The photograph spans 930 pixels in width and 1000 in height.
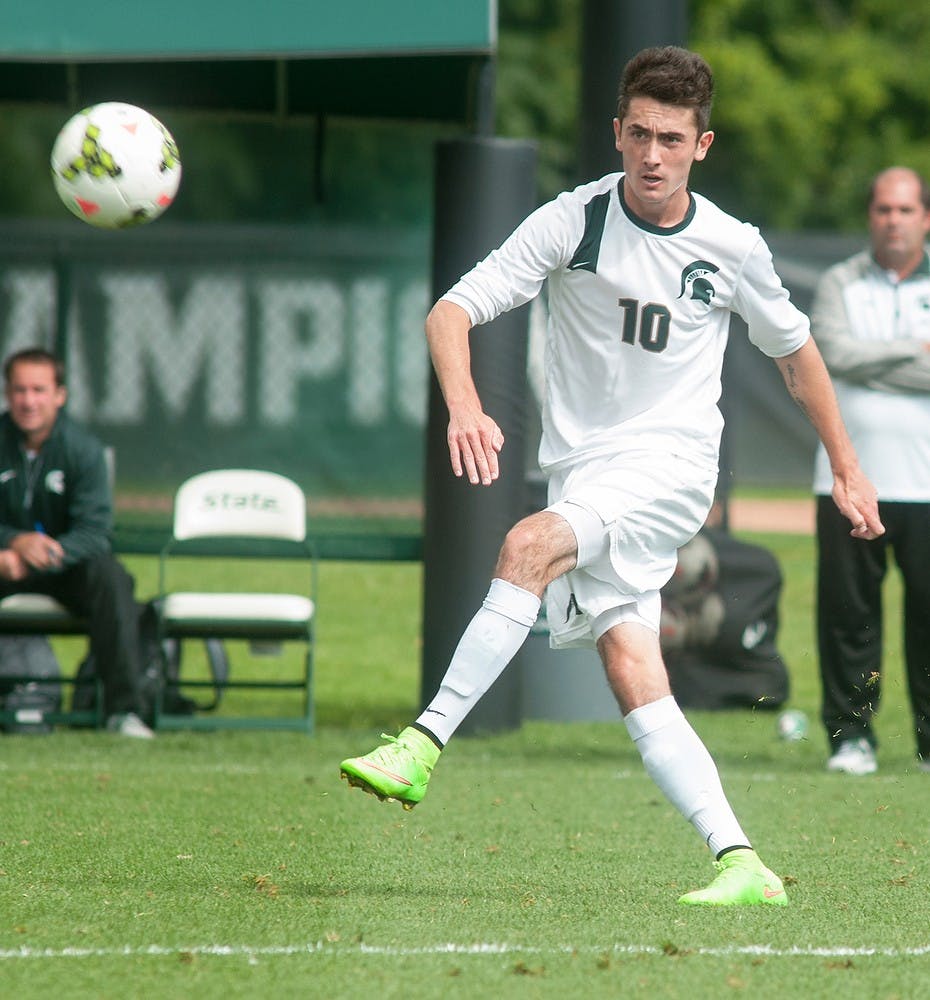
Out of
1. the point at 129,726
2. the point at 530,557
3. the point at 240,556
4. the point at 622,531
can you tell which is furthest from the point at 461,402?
the point at 240,556

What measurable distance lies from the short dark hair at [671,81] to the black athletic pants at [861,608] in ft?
9.67

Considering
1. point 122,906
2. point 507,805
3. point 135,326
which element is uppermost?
point 135,326

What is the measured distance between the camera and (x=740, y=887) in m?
4.60

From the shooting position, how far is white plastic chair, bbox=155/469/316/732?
830cm

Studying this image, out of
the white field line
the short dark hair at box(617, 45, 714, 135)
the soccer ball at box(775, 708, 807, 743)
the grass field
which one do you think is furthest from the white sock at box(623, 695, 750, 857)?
the soccer ball at box(775, 708, 807, 743)

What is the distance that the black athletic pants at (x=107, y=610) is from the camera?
324 inches

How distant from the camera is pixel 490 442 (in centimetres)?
444

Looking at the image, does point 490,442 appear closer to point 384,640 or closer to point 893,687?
point 893,687

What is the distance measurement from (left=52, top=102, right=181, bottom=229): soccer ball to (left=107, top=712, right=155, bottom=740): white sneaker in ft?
8.49

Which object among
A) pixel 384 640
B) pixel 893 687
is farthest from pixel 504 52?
pixel 893 687

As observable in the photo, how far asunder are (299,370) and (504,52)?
2009 cm

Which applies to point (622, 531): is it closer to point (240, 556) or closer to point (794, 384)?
point (794, 384)

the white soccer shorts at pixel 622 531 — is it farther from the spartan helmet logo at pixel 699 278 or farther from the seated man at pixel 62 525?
the seated man at pixel 62 525

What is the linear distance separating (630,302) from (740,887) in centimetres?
153
